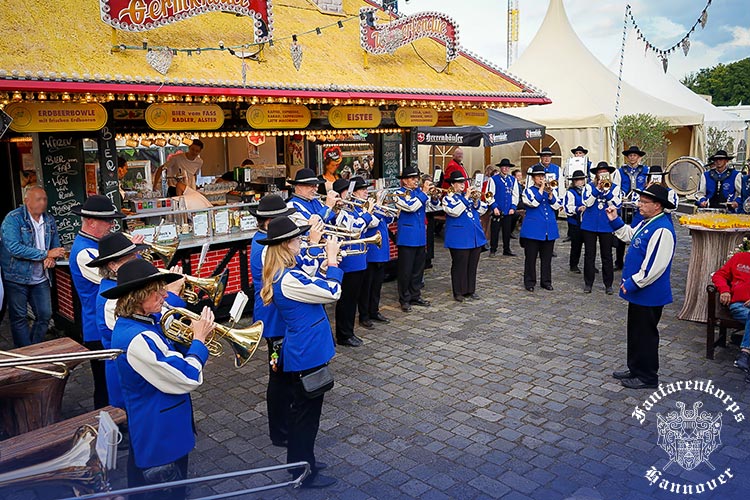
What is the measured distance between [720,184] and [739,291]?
5.60 meters

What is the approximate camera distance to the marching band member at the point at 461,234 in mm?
9141

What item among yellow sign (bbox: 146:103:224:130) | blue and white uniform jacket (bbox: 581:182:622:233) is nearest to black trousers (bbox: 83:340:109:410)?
yellow sign (bbox: 146:103:224:130)

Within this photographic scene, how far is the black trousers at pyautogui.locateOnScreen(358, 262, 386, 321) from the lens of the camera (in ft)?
27.0

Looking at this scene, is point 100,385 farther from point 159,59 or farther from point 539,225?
point 539,225

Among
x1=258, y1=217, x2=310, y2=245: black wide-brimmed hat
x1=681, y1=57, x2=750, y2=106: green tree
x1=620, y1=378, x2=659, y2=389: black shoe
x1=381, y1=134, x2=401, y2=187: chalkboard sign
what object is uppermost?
x1=681, y1=57, x2=750, y2=106: green tree

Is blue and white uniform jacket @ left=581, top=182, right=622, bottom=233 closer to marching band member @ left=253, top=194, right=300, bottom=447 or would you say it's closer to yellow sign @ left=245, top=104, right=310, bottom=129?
yellow sign @ left=245, top=104, right=310, bottom=129

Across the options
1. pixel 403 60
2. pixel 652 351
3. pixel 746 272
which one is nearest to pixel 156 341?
pixel 652 351

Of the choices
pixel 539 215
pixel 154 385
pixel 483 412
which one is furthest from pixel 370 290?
pixel 154 385

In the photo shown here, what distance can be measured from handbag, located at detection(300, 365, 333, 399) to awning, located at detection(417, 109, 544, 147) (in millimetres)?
9449

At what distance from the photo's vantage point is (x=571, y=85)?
19141 millimetres

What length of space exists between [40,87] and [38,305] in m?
2.38

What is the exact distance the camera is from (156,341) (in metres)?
3.43

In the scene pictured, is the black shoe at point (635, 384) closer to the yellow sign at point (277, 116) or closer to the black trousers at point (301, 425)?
the black trousers at point (301, 425)

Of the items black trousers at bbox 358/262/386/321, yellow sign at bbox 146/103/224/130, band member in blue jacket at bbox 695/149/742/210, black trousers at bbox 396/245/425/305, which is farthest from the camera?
band member in blue jacket at bbox 695/149/742/210
